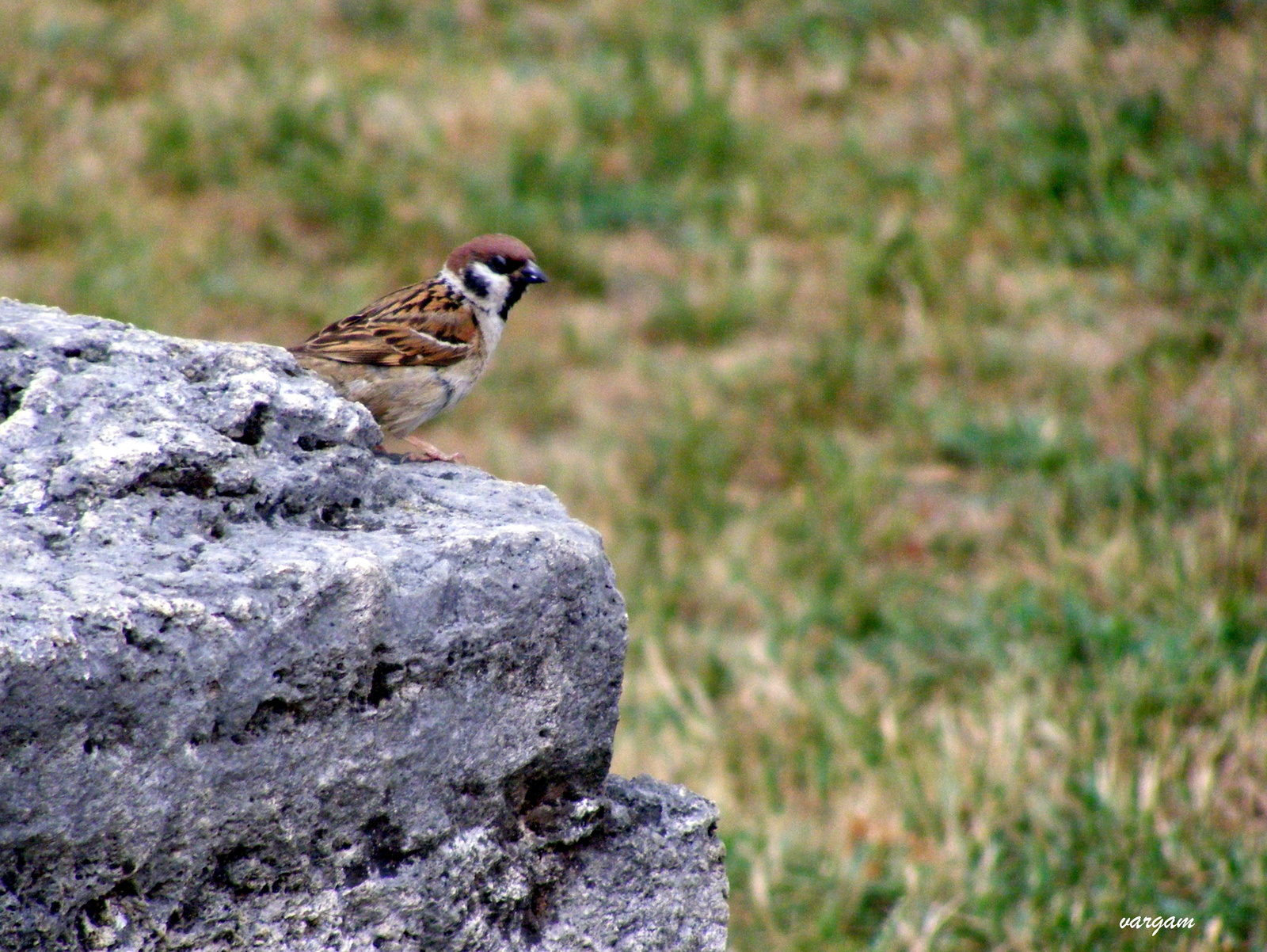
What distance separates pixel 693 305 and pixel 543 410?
39.9 inches

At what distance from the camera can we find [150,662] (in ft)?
5.21

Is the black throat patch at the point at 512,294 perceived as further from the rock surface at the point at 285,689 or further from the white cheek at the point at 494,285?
the rock surface at the point at 285,689

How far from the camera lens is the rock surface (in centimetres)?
159

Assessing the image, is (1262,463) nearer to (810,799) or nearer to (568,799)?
(810,799)

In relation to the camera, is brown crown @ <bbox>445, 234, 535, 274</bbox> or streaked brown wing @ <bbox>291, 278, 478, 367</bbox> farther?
brown crown @ <bbox>445, 234, 535, 274</bbox>

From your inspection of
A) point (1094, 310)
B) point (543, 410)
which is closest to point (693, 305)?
point (543, 410)

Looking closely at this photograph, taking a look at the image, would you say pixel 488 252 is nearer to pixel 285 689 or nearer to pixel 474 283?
pixel 474 283

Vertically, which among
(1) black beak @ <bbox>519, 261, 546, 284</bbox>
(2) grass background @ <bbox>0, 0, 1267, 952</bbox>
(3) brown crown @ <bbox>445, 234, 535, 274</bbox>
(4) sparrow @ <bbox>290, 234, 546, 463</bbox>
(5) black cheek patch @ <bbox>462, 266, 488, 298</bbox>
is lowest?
(2) grass background @ <bbox>0, 0, 1267, 952</bbox>

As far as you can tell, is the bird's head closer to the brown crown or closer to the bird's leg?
the brown crown

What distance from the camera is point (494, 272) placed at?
136 inches

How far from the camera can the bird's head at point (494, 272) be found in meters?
3.43

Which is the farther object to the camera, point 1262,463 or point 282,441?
point 1262,463

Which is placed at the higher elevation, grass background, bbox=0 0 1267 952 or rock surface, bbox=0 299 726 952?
rock surface, bbox=0 299 726 952

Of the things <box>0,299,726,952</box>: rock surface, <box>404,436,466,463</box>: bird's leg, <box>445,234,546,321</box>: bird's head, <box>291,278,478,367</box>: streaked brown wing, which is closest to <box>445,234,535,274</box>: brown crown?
<box>445,234,546,321</box>: bird's head
